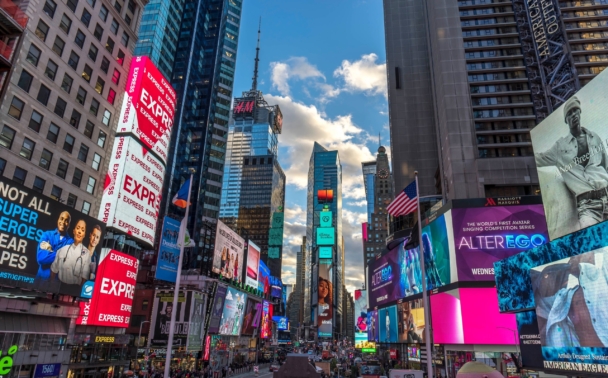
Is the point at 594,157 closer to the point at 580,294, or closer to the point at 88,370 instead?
the point at 580,294

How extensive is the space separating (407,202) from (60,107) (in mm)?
31711

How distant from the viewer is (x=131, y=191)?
4322 cm

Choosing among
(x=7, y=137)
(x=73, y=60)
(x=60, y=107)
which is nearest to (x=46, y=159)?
(x=7, y=137)

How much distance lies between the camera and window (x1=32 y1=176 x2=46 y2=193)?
32938 mm

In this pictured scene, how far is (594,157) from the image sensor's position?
2734 centimetres

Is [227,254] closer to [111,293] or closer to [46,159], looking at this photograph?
[111,293]

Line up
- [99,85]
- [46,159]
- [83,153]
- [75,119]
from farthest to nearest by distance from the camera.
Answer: [99,85] → [83,153] → [75,119] → [46,159]

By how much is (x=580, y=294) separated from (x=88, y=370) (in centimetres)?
4399

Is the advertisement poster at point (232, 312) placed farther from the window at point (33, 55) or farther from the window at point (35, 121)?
the window at point (33, 55)

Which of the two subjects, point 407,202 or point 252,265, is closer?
point 407,202

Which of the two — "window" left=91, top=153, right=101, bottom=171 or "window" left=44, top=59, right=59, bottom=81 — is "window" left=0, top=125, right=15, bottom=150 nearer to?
"window" left=44, top=59, right=59, bottom=81

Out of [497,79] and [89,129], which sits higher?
[497,79]

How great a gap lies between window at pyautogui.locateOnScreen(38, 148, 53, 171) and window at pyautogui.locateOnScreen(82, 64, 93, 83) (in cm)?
903

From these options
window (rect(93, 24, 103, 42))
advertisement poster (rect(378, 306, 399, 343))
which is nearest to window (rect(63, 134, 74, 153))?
window (rect(93, 24, 103, 42))
